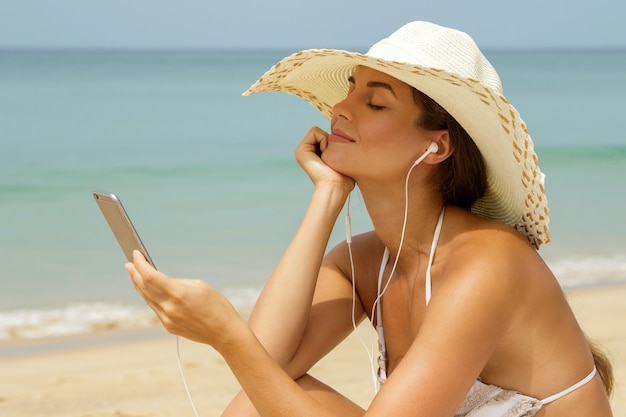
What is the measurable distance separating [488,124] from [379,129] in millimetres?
313

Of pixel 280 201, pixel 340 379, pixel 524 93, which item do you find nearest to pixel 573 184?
pixel 280 201

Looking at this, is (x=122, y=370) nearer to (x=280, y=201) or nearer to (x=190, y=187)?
(x=280, y=201)

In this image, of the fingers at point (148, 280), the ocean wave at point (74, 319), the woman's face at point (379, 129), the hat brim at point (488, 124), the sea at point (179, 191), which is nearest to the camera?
the fingers at point (148, 280)

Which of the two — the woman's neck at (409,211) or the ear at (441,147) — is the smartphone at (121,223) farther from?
the ear at (441,147)

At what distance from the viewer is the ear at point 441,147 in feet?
9.78

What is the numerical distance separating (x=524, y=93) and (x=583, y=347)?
2897 cm

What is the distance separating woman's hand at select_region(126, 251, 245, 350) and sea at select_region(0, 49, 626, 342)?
406 centimetres

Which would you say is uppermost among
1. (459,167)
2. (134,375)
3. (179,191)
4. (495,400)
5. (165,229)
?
(459,167)

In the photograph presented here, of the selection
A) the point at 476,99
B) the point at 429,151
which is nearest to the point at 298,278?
the point at 429,151

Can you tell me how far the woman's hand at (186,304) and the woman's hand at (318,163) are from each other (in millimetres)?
833

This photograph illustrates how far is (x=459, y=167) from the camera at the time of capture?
3.07 m

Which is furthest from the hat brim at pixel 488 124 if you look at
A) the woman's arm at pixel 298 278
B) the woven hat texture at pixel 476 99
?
the woman's arm at pixel 298 278

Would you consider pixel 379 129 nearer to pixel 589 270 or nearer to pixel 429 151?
pixel 429 151

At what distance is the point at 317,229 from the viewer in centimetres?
322
